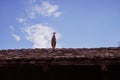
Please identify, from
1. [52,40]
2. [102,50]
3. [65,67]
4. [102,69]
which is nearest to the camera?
[102,69]

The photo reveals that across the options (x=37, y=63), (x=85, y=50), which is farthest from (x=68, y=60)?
(x=85, y=50)

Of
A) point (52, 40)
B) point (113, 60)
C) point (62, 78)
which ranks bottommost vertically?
point (62, 78)

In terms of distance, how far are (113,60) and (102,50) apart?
1.42 m

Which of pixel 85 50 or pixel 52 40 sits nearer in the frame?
pixel 85 50

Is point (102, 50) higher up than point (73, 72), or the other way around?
point (102, 50)

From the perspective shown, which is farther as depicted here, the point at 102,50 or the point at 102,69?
→ the point at 102,50

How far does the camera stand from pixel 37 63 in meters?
8.59

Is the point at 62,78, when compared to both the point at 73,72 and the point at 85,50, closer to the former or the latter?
the point at 73,72

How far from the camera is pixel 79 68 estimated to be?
897 centimetres

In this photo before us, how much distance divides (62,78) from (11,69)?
5.35 ft

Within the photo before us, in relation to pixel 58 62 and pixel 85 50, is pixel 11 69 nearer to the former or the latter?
pixel 58 62

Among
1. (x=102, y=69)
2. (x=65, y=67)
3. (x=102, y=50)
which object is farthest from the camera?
(x=102, y=50)

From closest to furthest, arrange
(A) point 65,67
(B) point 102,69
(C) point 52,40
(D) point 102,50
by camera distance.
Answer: (B) point 102,69
(A) point 65,67
(D) point 102,50
(C) point 52,40

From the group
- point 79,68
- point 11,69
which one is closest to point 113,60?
point 79,68
